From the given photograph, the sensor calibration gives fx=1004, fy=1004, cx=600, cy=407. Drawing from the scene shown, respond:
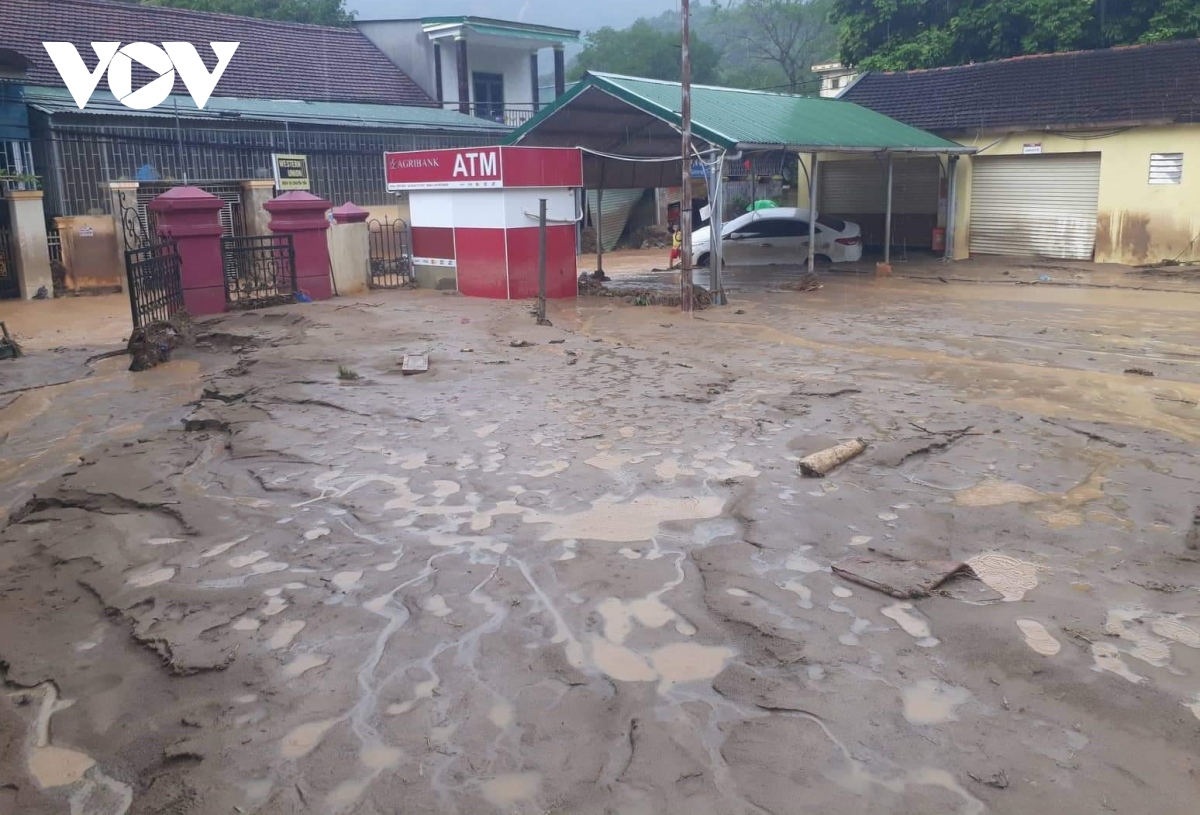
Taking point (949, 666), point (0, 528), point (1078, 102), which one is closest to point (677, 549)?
point (949, 666)

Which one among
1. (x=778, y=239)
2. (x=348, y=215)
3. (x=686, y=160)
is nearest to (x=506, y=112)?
(x=778, y=239)

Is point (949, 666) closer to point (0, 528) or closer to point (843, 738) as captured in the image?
point (843, 738)

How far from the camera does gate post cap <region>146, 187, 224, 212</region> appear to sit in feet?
41.5

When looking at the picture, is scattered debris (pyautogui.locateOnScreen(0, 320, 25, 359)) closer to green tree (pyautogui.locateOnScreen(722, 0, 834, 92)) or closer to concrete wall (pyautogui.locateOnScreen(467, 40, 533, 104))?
concrete wall (pyautogui.locateOnScreen(467, 40, 533, 104))

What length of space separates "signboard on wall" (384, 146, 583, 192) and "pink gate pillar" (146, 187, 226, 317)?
373cm

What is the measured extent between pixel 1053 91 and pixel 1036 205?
2380 mm

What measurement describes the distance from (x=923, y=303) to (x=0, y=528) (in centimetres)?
1287

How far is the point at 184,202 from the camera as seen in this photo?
12727 millimetres

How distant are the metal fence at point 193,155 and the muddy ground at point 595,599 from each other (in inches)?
448

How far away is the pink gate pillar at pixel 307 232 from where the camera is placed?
584 inches

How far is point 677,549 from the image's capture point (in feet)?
16.8

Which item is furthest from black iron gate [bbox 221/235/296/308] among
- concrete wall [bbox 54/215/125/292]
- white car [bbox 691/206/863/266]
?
white car [bbox 691/206/863/266]

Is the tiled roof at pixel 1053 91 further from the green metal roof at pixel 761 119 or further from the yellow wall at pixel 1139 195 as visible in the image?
the green metal roof at pixel 761 119

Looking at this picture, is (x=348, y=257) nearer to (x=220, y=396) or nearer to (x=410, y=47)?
(x=220, y=396)
